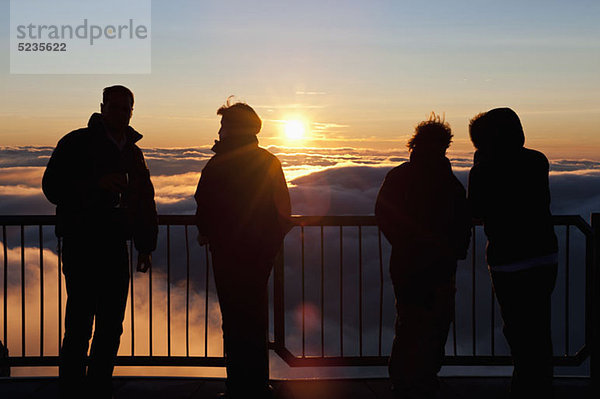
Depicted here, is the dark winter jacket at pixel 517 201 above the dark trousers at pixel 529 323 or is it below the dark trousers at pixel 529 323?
above

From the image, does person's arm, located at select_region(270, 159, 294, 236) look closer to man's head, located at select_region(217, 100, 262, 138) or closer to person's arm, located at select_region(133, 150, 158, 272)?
man's head, located at select_region(217, 100, 262, 138)

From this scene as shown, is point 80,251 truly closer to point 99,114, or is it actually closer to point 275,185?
point 99,114

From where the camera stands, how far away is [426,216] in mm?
4172

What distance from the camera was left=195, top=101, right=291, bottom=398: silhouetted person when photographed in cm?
406

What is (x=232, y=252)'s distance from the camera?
4.12 metres

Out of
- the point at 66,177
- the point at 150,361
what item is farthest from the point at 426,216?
the point at 150,361

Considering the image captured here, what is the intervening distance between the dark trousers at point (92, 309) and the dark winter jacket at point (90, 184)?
10 cm

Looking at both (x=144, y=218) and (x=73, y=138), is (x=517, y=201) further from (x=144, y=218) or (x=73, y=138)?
(x=73, y=138)

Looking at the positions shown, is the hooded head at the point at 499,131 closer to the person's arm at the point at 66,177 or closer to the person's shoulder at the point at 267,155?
the person's shoulder at the point at 267,155

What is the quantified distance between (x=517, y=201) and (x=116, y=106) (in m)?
2.60

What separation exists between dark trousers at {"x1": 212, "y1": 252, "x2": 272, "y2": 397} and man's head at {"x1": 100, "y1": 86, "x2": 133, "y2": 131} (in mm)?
1092

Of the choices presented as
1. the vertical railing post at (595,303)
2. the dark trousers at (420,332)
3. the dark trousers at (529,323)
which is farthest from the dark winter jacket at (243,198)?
the vertical railing post at (595,303)

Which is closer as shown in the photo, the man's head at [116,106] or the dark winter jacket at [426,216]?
the man's head at [116,106]

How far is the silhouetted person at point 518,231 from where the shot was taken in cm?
377
